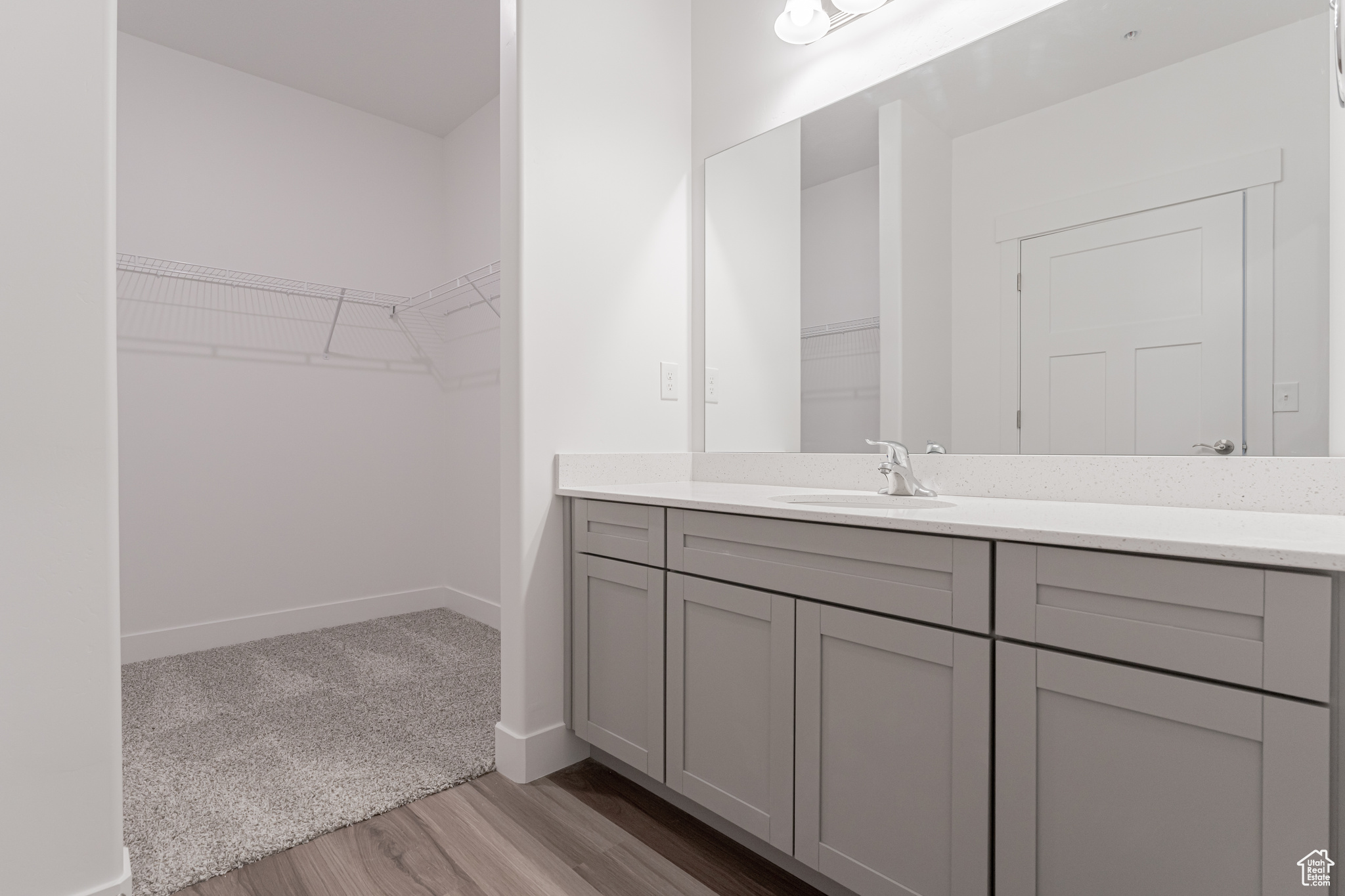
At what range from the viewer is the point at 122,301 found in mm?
2693

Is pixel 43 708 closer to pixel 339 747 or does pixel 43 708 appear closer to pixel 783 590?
pixel 339 747

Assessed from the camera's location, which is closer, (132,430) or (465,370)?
(132,430)

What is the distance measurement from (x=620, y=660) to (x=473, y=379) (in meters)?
2.09

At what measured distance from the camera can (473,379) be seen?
11.1 feet

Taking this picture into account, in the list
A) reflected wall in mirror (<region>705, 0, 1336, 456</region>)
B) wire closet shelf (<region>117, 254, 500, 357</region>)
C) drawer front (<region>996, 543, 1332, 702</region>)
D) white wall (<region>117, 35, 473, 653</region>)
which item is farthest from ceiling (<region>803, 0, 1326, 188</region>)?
white wall (<region>117, 35, 473, 653</region>)

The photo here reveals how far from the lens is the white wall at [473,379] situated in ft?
10.6

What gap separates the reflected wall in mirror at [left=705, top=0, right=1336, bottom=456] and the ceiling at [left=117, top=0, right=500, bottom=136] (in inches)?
61.6

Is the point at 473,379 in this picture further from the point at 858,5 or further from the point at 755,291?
the point at 858,5

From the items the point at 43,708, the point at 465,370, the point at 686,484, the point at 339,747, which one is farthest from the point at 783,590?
the point at 465,370

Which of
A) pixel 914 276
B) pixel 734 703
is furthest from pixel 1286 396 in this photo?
pixel 734 703

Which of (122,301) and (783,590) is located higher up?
(122,301)

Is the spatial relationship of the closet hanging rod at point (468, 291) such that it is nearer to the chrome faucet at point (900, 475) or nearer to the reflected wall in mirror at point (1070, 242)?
the reflected wall in mirror at point (1070, 242)

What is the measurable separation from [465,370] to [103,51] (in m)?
2.23

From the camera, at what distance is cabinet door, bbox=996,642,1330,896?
2.58ft
